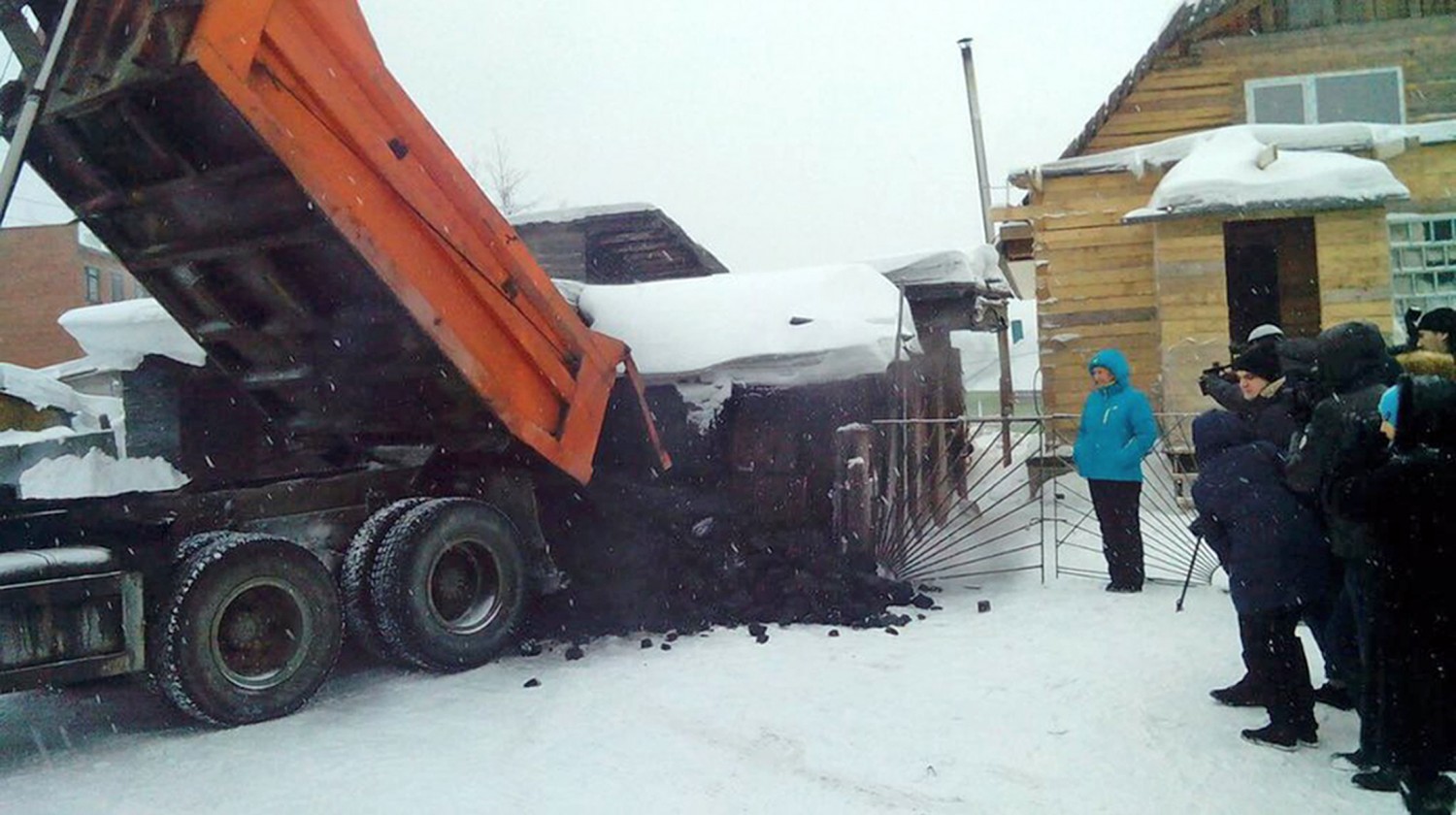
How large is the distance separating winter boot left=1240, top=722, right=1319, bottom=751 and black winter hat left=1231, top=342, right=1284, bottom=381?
5.19 ft

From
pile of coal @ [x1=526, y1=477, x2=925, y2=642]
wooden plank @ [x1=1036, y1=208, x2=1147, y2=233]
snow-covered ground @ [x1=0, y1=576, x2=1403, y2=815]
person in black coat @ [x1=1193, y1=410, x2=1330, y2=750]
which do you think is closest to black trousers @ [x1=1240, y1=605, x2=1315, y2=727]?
person in black coat @ [x1=1193, y1=410, x2=1330, y2=750]

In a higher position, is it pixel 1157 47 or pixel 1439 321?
pixel 1157 47

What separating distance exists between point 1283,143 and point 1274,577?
34.9ft

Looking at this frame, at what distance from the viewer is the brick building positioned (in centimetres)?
4094

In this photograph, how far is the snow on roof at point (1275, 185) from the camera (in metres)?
11.2

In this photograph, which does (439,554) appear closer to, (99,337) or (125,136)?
(125,136)

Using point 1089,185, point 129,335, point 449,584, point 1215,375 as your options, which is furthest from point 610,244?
point 1215,375

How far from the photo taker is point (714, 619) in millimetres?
6750

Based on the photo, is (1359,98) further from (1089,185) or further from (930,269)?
(930,269)

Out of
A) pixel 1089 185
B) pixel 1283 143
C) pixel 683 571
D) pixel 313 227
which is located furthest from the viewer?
pixel 1089 185

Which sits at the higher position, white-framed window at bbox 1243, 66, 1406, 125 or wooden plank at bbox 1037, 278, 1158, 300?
white-framed window at bbox 1243, 66, 1406, 125

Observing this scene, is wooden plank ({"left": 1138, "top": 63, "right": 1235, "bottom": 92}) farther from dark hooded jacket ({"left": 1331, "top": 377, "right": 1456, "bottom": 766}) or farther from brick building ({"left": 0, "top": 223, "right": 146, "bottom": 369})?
brick building ({"left": 0, "top": 223, "right": 146, "bottom": 369})

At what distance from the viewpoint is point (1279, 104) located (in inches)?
603

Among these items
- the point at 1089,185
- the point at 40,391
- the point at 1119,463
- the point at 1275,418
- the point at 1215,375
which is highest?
the point at 1089,185
